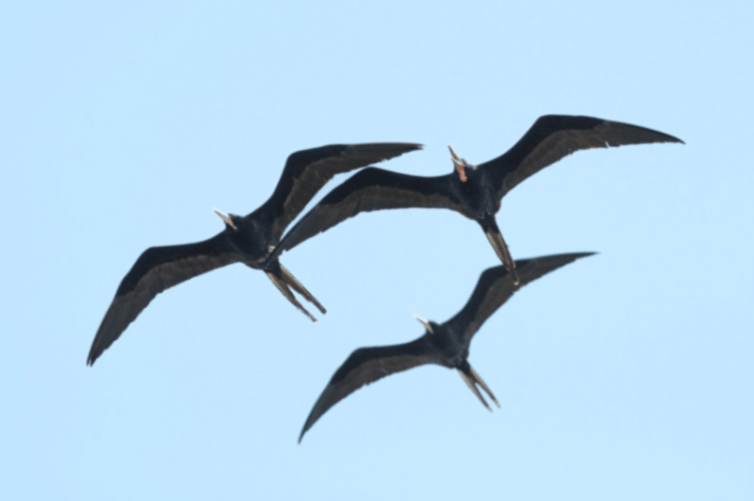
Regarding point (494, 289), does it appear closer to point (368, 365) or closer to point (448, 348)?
point (448, 348)

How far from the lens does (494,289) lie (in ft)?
78.7

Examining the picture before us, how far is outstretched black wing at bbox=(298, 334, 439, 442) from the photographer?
24.3m

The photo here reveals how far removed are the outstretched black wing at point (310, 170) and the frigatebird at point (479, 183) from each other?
54 centimetres

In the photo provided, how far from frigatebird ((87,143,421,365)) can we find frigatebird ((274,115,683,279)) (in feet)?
2.56

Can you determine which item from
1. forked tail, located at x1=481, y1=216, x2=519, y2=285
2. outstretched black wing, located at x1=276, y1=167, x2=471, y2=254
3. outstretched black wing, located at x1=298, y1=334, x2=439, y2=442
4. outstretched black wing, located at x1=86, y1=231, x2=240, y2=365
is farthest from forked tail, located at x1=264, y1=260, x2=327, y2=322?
forked tail, located at x1=481, y1=216, x2=519, y2=285

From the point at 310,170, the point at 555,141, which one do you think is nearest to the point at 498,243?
the point at 555,141

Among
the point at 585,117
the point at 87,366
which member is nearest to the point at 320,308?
the point at 87,366

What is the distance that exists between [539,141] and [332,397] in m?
7.84

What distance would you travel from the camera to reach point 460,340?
2412 cm

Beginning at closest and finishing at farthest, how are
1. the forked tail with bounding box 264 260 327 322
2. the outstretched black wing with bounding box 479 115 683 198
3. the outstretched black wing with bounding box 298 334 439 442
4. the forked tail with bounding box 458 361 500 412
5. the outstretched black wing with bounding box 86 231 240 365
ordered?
the outstretched black wing with bounding box 479 115 683 198 < the forked tail with bounding box 264 260 327 322 < the outstretched black wing with bounding box 86 231 240 365 < the forked tail with bounding box 458 361 500 412 < the outstretched black wing with bounding box 298 334 439 442

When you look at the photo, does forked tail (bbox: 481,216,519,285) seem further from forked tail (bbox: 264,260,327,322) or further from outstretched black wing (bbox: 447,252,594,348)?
forked tail (bbox: 264,260,327,322)

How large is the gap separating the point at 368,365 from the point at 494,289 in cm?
358

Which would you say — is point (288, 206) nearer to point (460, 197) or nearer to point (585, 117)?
point (460, 197)

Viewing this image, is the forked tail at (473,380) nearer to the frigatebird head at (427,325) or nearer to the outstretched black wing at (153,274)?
the frigatebird head at (427,325)
